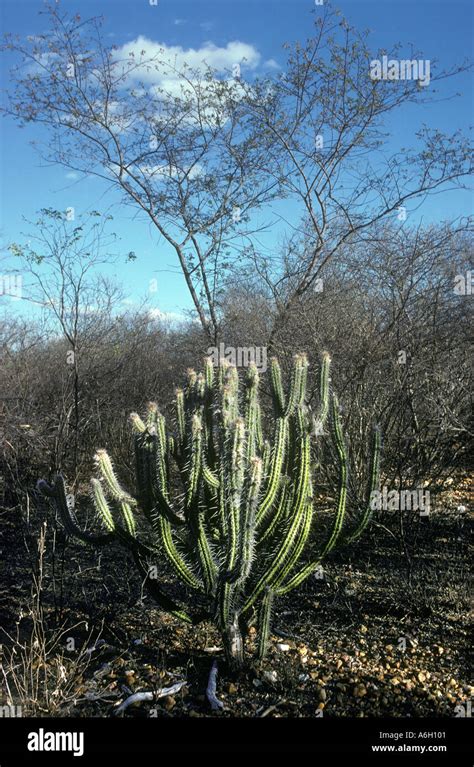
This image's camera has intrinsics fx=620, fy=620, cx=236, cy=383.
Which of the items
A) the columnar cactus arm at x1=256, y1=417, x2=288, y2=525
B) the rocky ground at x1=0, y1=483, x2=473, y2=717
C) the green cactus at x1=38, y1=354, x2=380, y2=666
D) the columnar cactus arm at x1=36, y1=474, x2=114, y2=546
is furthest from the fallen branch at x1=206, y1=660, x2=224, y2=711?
the columnar cactus arm at x1=36, y1=474, x2=114, y2=546

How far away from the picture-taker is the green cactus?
3.37m

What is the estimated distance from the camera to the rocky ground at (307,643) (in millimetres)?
3238

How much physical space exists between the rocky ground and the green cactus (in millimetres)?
266

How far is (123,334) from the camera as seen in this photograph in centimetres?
1002

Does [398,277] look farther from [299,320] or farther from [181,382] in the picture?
[181,382]

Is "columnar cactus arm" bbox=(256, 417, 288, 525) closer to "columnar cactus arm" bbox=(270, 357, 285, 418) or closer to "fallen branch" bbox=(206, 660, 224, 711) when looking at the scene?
"columnar cactus arm" bbox=(270, 357, 285, 418)

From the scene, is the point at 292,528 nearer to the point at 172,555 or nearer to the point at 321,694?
the point at 172,555

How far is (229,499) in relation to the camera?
3340mm

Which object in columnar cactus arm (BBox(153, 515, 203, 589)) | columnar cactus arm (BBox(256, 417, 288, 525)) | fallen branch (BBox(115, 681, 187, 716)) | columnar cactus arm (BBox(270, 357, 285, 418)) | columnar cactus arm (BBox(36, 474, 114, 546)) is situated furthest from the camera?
columnar cactus arm (BBox(270, 357, 285, 418))

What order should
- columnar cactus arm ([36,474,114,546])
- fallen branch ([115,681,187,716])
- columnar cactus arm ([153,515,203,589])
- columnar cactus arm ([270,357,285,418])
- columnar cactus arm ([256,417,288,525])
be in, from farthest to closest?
columnar cactus arm ([270,357,285,418]) < columnar cactus arm ([36,474,114,546]) < columnar cactus arm ([256,417,288,525]) < columnar cactus arm ([153,515,203,589]) < fallen branch ([115,681,187,716])

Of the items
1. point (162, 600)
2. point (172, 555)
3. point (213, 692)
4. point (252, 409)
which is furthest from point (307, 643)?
point (252, 409)

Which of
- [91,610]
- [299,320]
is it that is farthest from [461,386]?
[91,610]

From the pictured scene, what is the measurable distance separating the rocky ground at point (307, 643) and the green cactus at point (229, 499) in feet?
0.87

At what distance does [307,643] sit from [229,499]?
1.24 meters
